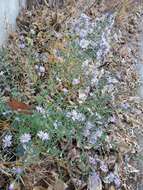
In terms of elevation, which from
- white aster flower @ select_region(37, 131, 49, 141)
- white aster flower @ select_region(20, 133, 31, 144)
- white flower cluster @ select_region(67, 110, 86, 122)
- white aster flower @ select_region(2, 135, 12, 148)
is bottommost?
white aster flower @ select_region(2, 135, 12, 148)

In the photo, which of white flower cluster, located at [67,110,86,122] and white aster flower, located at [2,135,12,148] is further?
white flower cluster, located at [67,110,86,122]

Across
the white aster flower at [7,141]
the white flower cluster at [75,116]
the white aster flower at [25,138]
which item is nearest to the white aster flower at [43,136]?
the white aster flower at [25,138]

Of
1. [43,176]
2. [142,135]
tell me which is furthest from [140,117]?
[43,176]

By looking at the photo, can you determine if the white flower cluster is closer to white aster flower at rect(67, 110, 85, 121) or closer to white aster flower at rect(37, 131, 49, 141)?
white aster flower at rect(67, 110, 85, 121)

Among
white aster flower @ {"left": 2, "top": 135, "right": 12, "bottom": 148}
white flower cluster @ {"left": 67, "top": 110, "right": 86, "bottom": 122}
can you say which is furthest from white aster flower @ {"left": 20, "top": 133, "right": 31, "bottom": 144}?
white flower cluster @ {"left": 67, "top": 110, "right": 86, "bottom": 122}

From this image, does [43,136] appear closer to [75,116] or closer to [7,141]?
[7,141]

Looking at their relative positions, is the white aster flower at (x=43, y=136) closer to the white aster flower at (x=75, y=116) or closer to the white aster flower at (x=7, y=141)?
the white aster flower at (x=7, y=141)

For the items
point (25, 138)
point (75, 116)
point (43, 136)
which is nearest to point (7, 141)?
point (25, 138)

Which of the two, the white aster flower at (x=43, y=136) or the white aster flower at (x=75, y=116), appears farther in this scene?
the white aster flower at (x=75, y=116)

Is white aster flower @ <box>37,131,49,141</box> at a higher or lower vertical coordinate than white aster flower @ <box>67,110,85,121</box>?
lower

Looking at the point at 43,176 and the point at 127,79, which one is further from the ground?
the point at 127,79

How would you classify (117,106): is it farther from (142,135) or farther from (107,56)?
(107,56)
